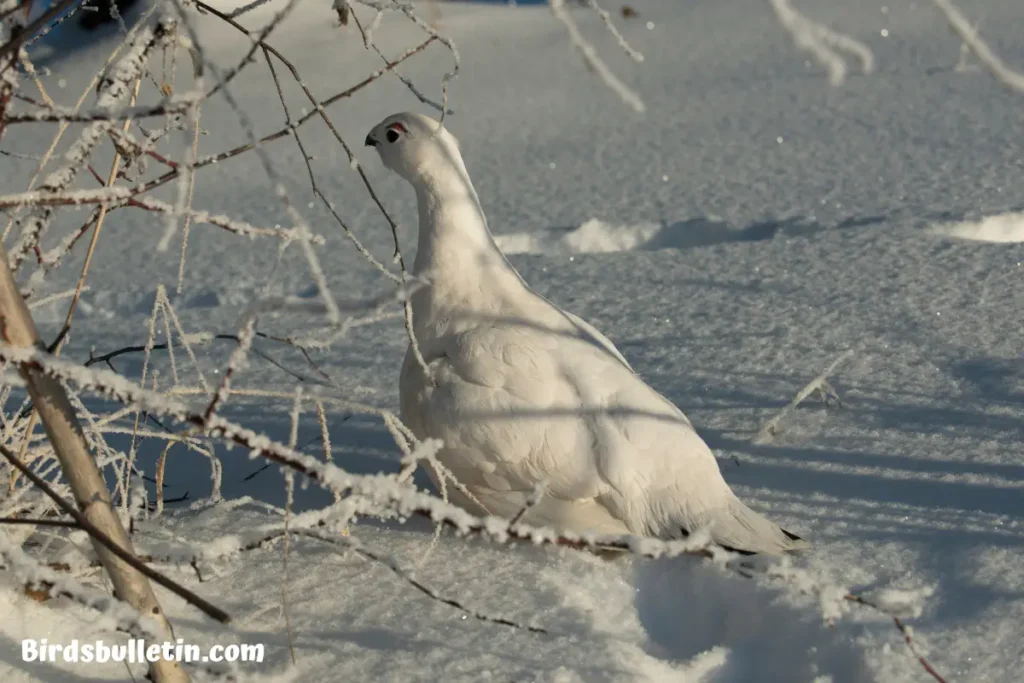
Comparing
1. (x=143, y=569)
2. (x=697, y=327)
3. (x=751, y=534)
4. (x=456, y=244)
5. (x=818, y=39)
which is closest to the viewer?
(x=818, y=39)

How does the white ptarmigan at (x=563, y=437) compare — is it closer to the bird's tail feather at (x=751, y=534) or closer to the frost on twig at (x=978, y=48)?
the bird's tail feather at (x=751, y=534)

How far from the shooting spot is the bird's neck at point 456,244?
6.48 feet

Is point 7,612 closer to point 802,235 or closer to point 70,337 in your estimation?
point 70,337

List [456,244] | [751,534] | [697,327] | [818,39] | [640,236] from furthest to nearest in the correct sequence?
1. [640,236]
2. [697,327]
3. [456,244]
4. [751,534]
5. [818,39]

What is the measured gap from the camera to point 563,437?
1.78 meters

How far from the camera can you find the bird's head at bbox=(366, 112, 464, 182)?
2.06m

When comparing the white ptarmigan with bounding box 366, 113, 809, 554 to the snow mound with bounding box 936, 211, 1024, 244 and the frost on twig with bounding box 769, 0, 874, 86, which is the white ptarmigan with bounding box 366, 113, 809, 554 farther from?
the snow mound with bounding box 936, 211, 1024, 244

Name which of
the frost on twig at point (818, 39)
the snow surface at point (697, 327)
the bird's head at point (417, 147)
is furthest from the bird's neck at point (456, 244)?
the frost on twig at point (818, 39)

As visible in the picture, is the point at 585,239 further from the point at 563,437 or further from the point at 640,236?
the point at 563,437

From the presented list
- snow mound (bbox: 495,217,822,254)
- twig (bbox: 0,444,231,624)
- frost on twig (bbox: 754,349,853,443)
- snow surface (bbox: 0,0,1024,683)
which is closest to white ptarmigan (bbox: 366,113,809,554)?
snow surface (bbox: 0,0,1024,683)

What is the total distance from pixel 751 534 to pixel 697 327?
3.29 feet

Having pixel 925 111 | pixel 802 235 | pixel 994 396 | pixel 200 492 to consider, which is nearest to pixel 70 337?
pixel 200 492

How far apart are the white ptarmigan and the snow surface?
11 centimetres

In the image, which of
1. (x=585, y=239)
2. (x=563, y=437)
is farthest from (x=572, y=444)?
(x=585, y=239)
